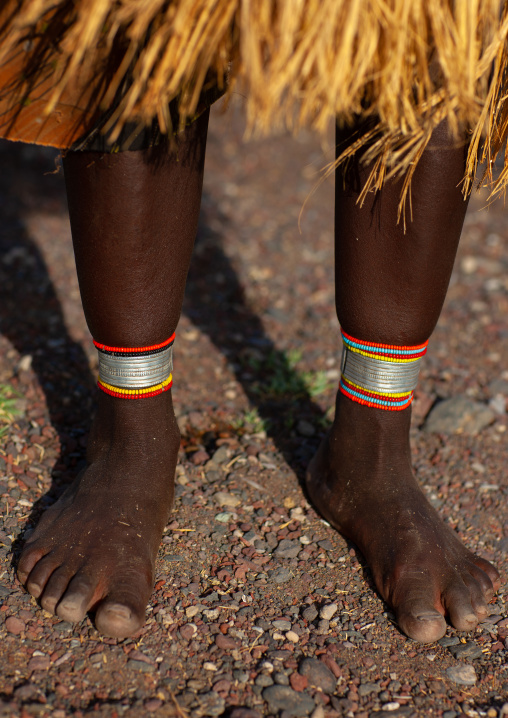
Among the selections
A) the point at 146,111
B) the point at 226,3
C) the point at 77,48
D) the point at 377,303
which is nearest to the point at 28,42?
the point at 77,48

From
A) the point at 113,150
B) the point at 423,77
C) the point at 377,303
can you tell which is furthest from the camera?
the point at 377,303

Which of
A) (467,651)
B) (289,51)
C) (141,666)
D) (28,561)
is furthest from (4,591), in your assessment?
(289,51)

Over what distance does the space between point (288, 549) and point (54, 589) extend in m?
0.54

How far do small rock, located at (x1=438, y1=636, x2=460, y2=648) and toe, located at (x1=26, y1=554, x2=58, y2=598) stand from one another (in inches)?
30.9

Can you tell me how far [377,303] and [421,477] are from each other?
0.68 m

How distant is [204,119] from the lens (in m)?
1.33

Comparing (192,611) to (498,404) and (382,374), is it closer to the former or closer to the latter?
(382,374)

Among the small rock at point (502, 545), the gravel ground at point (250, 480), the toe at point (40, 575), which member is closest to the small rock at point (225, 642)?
the gravel ground at point (250, 480)

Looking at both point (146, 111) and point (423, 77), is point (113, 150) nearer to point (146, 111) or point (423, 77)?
point (146, 111)

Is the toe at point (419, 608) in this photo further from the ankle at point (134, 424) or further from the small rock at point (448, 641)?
the ankle at point (134, 424)

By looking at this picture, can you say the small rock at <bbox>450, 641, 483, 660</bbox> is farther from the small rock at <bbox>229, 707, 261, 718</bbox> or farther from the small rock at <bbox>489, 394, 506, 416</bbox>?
the small rock at <bbox>489, 394, 506, 416</bbox>

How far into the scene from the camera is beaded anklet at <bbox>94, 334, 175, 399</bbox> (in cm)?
147

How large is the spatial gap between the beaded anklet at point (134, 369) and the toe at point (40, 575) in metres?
0.36

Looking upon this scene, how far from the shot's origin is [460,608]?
1407mm
